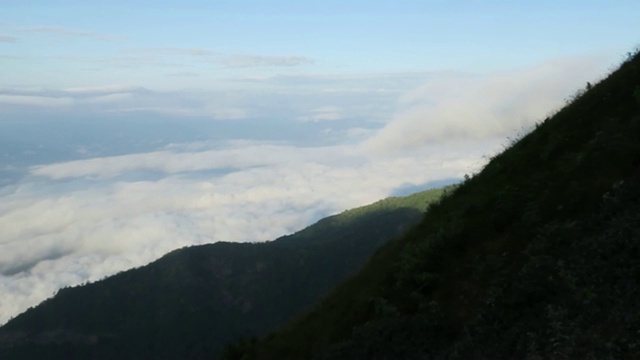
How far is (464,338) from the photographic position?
13.3 metres

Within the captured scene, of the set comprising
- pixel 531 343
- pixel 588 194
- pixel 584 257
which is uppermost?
pixel 588 194

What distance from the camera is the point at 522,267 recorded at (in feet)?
49.1

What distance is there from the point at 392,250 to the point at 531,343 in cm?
1115

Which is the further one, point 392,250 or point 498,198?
point 392,250

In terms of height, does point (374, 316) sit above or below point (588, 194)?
below

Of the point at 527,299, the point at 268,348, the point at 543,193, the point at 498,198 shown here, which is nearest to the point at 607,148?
the point at 543,193

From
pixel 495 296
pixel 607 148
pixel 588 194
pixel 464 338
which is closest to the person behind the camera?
pixel 464 338

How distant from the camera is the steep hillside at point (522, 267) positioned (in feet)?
38.8

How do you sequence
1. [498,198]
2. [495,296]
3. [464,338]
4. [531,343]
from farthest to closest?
[498,198] < [495,296] < [464,338] < [531,343]

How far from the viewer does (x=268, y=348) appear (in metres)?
20.7

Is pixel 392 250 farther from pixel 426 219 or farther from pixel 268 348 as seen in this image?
pixel 268 348

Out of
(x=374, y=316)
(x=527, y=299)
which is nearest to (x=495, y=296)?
(x=527, y=299)

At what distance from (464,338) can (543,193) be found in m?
6.65

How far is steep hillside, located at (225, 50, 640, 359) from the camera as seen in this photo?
11.8 m
